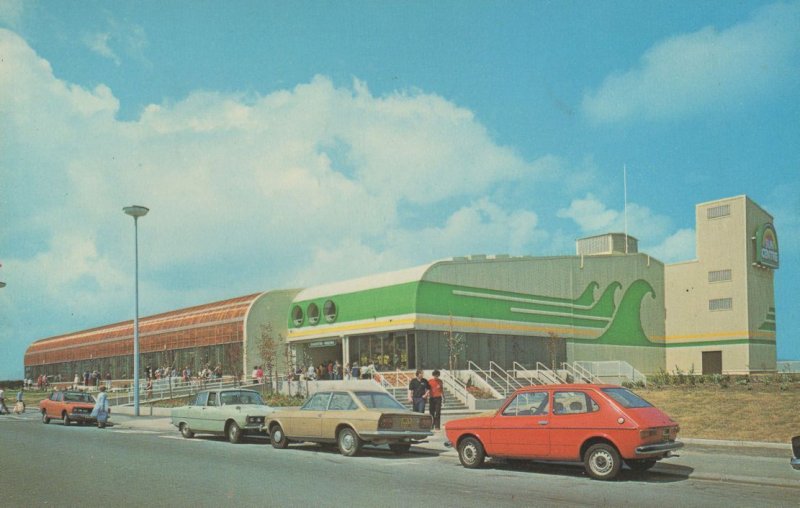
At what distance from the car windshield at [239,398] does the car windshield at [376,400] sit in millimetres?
Result: 5284

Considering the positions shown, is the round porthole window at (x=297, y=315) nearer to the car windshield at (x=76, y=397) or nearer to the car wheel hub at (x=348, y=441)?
the car windshield at (x=76, y=397)

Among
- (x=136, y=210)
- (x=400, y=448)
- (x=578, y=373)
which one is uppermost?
(x=136, y=210)

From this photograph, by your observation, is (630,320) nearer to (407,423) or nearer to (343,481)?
(407,423)

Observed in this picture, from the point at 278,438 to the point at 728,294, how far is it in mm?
41420

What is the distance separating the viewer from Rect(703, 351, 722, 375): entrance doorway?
51469mm

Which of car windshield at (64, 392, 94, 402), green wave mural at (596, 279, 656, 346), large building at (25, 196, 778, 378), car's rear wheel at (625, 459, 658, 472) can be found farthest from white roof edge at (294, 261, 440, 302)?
car's rear wheel at (625, 459, 658, 472)

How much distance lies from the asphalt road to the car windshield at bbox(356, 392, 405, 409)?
1.12 metres

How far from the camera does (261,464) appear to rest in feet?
49.4

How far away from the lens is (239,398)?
862 inches

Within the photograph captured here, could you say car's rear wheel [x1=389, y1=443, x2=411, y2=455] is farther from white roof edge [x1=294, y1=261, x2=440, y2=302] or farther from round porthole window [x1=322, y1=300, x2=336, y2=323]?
round porthole window [x1=322, y1=300, x2=336, y2=323]

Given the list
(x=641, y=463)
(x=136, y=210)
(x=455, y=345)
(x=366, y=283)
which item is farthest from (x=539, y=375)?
(x=641, y=463)

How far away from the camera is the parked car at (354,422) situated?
1670cm

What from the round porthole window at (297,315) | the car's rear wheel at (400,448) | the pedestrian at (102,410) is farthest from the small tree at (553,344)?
the car's rear wheel at (400,448)

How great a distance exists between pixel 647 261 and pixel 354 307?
886 inches
